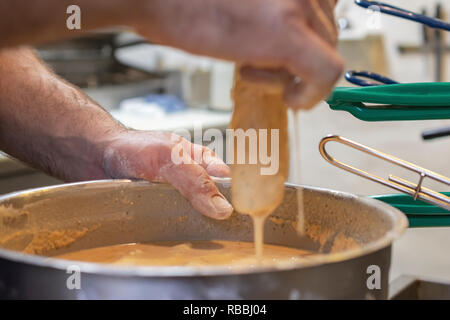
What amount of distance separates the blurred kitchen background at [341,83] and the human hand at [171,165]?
1301 mm

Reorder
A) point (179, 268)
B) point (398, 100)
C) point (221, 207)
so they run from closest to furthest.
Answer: point (179, 268)
point (398, 100)
point (221, 207)

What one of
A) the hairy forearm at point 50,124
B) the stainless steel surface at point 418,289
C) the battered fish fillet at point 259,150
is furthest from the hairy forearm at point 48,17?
the stainless steel surface at point 418,289

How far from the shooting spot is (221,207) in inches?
34.8

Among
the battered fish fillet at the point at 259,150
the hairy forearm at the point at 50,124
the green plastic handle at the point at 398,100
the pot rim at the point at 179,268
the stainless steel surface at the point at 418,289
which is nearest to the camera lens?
the pot rim at the point at 179,268

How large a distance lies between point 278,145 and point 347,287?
7.9 inches

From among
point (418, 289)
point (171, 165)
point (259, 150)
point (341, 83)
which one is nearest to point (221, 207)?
point (171, 165)

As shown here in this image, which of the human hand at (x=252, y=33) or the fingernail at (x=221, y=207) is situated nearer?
the human hand at (x=252, y=33)

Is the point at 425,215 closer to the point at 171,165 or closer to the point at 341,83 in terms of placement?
the point at 171,165

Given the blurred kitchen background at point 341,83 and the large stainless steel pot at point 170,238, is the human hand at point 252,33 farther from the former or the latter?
the blurred kitchen background at point 341,83

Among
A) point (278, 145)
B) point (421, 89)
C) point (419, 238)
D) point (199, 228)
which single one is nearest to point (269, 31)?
point (278, 145)

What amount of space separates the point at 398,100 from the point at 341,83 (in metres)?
2.39

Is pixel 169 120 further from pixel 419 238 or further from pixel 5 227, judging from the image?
pixel 5 227

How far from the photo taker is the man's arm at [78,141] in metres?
0.90

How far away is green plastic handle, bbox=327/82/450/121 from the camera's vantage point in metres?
0.77
